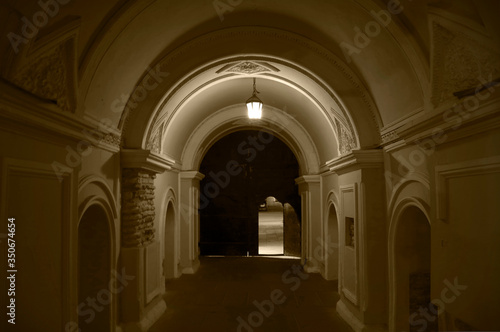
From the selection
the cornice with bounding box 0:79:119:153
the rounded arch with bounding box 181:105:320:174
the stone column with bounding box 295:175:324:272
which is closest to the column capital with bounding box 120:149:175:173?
the cornice with bounding box 0:79:119:153

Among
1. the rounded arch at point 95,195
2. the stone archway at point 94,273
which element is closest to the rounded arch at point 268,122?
the rounded arch at point 95,195

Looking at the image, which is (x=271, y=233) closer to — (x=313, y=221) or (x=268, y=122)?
(x=313, y=221)

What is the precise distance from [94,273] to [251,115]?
471 cm

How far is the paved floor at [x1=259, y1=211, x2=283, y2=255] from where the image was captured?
66.3 ft

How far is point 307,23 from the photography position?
6.99 m

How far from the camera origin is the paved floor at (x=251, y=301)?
27.2 ft

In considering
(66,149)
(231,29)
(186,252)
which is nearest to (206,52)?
(231,29)

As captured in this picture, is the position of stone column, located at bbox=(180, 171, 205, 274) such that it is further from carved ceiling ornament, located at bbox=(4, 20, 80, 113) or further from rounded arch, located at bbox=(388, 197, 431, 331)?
carved ceiling ornament, located at bbox=(4, 20, 80, 113)

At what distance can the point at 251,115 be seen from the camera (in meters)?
9.41

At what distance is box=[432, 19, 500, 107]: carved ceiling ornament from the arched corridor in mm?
21

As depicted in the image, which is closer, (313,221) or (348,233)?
(348,233)

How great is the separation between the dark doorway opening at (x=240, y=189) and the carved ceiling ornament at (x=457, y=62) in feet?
42.9

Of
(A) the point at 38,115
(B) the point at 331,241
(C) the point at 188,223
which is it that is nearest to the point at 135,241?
(A) the point at 38,115

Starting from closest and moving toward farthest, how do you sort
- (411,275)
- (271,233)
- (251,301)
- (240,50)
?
(411,275)
(240,50)
(251,301)
(271,233)
